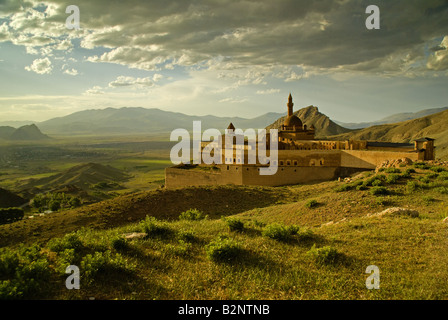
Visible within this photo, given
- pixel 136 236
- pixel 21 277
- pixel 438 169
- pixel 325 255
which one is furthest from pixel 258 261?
pixel 438 169

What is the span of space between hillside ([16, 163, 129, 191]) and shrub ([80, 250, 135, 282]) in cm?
5640

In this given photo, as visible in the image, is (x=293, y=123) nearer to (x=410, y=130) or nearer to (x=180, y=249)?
(x=180, y=249)

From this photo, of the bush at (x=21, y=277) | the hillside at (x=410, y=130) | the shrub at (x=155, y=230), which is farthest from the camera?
the hillside at (x=410, y=130)

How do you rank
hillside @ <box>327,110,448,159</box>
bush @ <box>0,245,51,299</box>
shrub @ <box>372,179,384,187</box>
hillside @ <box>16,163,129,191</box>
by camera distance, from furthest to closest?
hillside @ <box>327,110,448,159</box>
hillside @ <box>16,163,129,191</box>
shrub @ <box>372,179,384,187</box>
bush @ <box>0,245,51,299</box>

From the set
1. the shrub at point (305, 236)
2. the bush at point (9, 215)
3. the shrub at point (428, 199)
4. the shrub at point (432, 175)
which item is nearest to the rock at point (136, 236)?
the shrub at point (305, 236)

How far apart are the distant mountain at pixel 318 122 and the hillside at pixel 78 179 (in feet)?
163

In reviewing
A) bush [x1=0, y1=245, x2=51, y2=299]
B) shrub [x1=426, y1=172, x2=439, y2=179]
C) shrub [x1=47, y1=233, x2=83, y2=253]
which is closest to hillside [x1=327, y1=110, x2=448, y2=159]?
shrub [x1=426, y1=172, x2=439, y2=179]

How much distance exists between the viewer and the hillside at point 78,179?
57141mm

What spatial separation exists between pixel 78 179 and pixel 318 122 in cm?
7899

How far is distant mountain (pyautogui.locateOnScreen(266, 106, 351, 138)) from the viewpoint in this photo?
3541 inches

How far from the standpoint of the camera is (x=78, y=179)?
196ft

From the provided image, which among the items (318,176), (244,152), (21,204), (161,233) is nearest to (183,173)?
(244,152)

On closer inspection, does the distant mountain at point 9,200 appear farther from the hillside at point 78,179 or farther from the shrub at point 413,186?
the shrub at point 413,186

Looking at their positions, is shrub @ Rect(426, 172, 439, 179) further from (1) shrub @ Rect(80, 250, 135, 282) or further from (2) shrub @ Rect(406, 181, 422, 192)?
(1) shrub @ Rect(80, 250, 135, 282)
